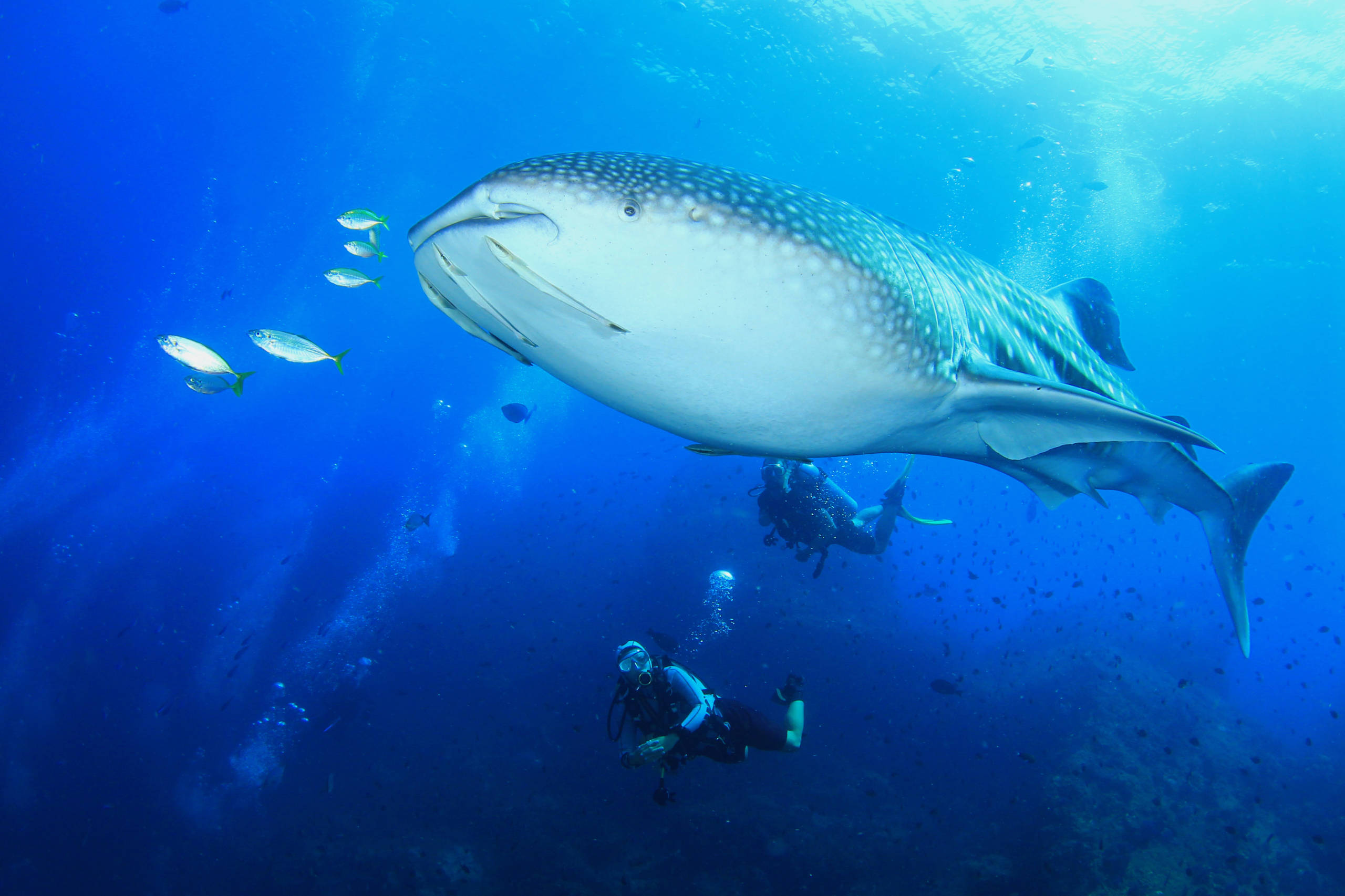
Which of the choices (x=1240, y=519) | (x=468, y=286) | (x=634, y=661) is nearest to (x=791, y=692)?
(x=634, y=661)

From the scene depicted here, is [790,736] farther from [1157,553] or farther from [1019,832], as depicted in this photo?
[1157,553]

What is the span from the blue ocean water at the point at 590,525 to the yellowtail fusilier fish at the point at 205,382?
8507 mm

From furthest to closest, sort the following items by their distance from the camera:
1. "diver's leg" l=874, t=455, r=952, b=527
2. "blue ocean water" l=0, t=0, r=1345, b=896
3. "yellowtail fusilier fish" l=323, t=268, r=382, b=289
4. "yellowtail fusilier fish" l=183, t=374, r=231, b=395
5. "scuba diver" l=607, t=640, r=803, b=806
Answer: "diver's leg" l=874, t=455, r=952, b=527 < "blue ocean water" l=0, t=0, r=1345, b=896 < "yellowtail fusilier fish" l=323, t=268, r=382, b=289 < "yellowtail fusilier fish" l=183, t=374, r=231, b=395 < "scuba diver" l=607, t=640, r=803, b=806

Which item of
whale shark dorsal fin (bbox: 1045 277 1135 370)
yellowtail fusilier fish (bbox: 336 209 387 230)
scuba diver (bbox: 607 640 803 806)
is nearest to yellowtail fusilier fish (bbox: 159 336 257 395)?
yellowtail fusilier fish (bbox: 336 209 387 230)

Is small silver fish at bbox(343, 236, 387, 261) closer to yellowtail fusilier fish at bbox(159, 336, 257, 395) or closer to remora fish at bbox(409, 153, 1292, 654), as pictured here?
yellowtail fusilier fish at bbox(159, 336, 257, 395)

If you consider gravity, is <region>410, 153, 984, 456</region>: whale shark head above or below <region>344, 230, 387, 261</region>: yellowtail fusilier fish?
above

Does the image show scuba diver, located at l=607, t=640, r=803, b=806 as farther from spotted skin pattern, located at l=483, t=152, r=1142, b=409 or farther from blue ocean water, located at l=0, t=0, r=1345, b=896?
spotted skin pattern, located at l=483, t=152, r=1142, b=409

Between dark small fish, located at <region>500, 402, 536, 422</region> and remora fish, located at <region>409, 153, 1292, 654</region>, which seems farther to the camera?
dark small fish, located at <region>500, 402, 536, 422</region>

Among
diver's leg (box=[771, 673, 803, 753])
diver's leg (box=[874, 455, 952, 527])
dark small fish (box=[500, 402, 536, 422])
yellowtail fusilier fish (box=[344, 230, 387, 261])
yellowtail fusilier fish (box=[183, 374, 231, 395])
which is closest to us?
diver's leg (box=[771, 673, 803, 753])

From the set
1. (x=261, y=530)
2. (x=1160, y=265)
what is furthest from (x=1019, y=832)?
(x=1160, y=265)

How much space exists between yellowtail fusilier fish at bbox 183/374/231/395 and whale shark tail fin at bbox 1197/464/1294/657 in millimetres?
11984

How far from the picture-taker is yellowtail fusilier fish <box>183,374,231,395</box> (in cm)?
800

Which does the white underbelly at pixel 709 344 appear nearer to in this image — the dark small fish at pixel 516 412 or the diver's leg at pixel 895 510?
the diver's leg at pixel 895 510

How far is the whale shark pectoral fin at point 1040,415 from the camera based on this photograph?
8.26ft
